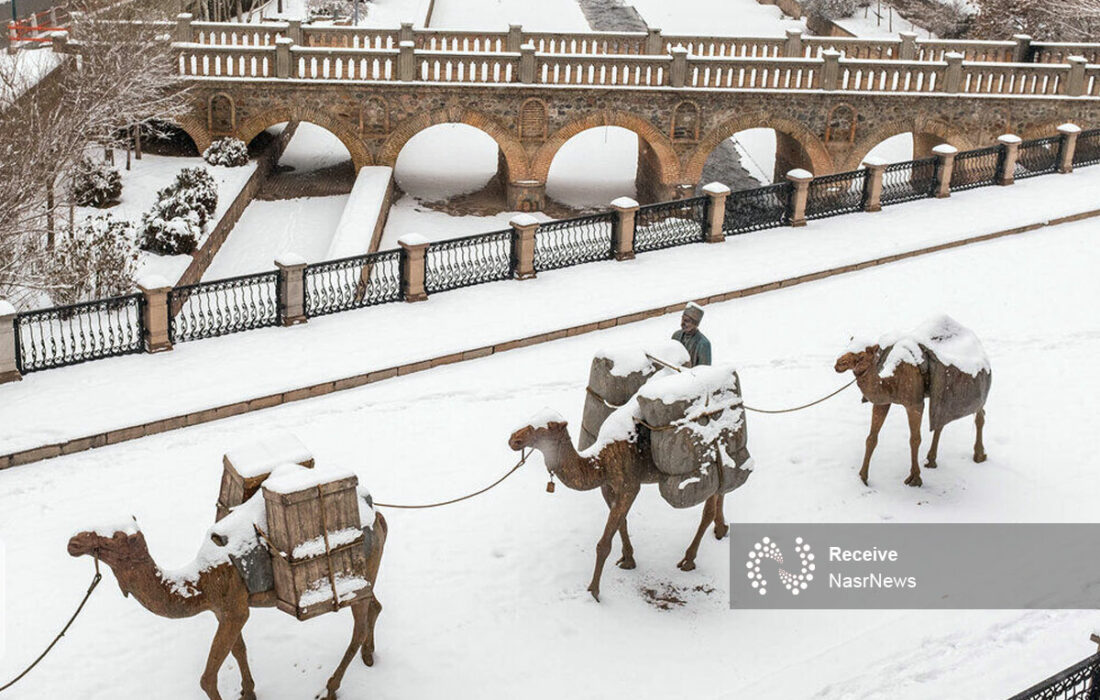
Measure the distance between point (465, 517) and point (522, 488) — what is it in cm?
74

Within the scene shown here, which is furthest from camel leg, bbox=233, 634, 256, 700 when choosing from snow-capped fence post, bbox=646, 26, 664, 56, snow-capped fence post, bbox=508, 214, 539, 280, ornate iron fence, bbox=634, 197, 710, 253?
snow-capped fence post, bbox=646, 26, 664, 56

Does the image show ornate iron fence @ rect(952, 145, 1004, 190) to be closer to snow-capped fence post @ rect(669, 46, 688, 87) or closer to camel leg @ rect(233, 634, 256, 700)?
snow-capped fence post @ rect(669, 46, 688, 87)

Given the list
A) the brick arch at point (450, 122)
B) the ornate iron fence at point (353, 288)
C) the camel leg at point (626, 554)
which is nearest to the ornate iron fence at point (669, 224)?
the ornate iron fence at point (353, 288)

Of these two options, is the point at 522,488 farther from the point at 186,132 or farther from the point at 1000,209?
the point at 186,132

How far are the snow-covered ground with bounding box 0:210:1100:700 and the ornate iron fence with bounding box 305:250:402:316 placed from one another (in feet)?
1.47

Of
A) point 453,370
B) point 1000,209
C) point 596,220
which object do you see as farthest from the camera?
point 1000,209

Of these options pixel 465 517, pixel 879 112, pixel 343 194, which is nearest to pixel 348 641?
pixel 465 517

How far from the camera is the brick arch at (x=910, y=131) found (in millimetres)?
27703

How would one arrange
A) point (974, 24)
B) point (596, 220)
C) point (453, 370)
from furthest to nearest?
point (974, 24) < point (596, 220) < point (453, 370)

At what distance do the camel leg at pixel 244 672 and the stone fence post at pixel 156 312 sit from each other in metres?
6.47

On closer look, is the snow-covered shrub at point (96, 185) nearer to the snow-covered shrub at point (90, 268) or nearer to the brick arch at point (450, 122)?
the snow-covered shrub at point (90, 268)

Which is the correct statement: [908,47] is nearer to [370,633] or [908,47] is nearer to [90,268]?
[90,268]

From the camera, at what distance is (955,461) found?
1241 cm

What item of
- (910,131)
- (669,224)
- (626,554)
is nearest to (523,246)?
(669,224)
